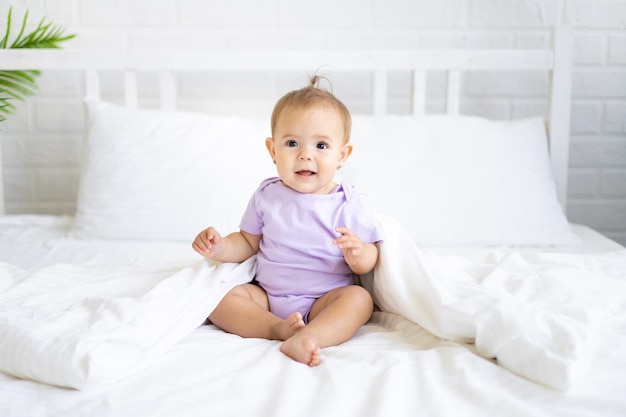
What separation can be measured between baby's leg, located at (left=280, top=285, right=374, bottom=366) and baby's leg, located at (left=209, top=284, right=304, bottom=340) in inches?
1.4

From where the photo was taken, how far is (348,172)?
1732 millimetres

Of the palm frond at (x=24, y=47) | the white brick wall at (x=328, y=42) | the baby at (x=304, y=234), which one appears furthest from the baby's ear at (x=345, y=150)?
the palm frond at (x=24, y=47)

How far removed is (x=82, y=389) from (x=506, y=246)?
1.14m

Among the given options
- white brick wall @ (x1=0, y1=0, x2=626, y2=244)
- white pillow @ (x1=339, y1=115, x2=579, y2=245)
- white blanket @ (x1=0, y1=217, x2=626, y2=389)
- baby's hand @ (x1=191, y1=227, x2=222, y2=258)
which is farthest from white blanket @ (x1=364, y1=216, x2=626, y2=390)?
white brick wall @ (x1=0, y1=0, x2=626, y2=244)

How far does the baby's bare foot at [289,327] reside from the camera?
3.34 feet

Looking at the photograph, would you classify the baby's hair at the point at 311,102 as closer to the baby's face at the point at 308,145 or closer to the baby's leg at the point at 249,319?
the baby's face at the point at 308,145

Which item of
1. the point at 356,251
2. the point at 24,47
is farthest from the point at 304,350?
the point at 24,47

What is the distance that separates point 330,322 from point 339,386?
0.22m

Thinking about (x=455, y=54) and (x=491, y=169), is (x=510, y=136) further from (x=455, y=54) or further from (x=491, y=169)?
(x=455, y=54)

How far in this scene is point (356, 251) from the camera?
3.52 ft

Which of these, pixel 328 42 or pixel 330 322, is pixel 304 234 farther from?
pixel 328 42

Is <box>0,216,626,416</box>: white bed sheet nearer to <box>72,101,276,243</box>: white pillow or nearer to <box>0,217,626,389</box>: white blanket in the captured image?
<box>0,217,626,389</box>: white blanket

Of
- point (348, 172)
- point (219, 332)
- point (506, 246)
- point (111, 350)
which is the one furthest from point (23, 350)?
point (506, 246)

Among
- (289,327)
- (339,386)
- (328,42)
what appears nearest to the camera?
(339,386)
